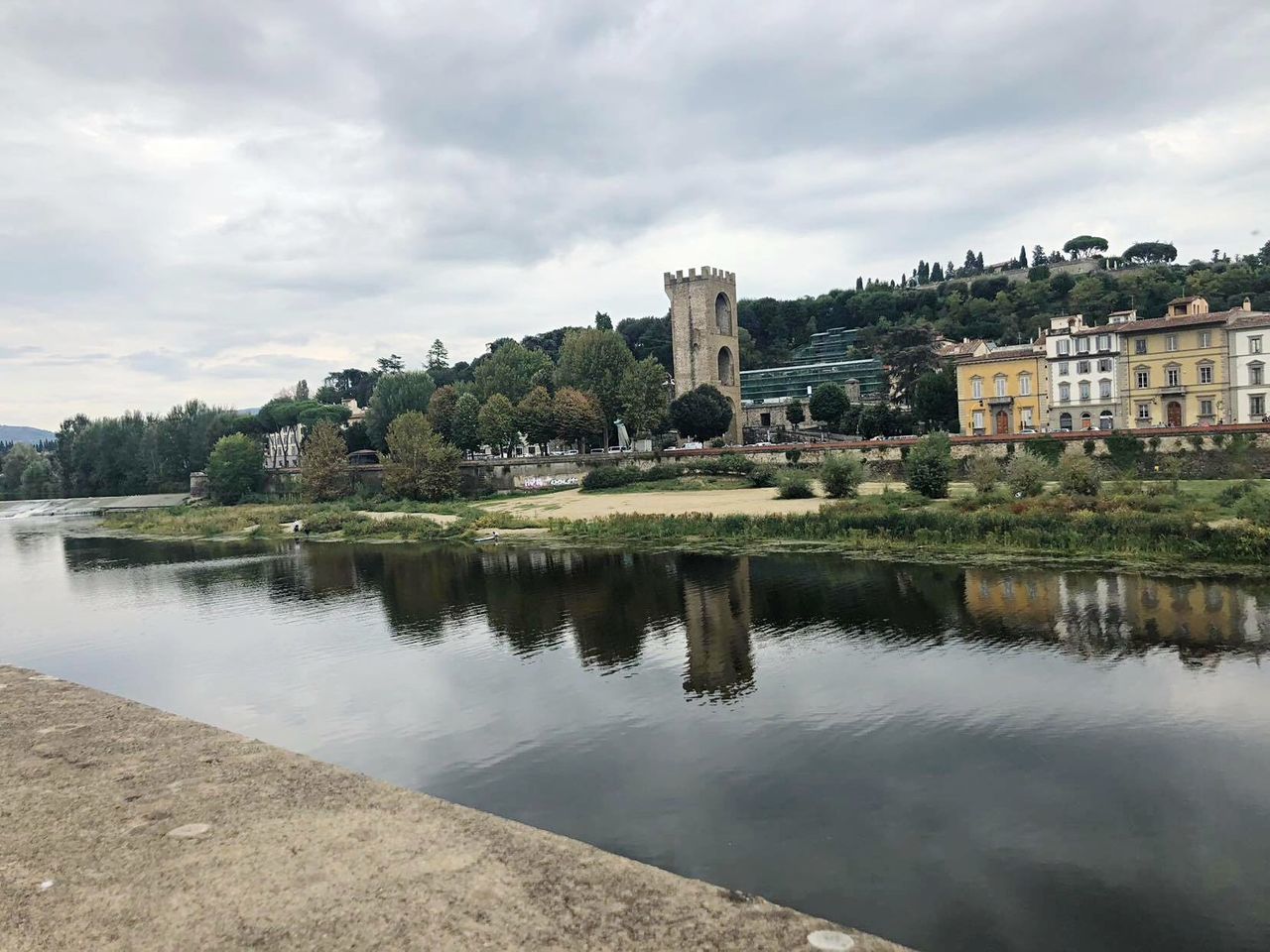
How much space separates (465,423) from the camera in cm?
7731

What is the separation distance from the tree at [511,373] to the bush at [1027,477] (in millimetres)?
49160

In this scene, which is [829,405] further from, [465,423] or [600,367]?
[465,423]

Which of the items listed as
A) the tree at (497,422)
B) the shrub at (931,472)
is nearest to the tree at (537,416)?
the tree at (497,422)

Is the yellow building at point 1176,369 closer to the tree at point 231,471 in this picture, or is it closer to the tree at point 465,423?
the tree at point 465,423

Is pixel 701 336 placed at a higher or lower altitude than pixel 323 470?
higher

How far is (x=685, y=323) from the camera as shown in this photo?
275 ft

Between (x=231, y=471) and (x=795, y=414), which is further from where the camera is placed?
(x=795, y=414)

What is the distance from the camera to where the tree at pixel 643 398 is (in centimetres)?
6988

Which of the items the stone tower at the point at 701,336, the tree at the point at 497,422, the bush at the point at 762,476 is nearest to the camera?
the bush at the point at 762,476

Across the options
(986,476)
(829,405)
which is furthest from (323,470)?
(986,476)

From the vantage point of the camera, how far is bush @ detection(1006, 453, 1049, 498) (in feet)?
115

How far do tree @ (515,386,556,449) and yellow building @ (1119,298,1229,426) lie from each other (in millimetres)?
39883

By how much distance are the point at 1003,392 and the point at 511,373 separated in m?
43.1

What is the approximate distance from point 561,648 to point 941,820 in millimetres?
10885
